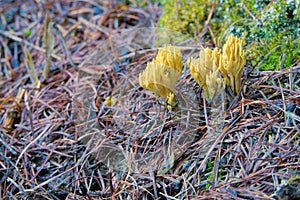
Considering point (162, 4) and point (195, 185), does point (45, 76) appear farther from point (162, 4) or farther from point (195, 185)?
point (195, 185)

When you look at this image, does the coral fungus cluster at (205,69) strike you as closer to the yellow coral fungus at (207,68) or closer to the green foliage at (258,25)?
the yellow coral fungus at (207,68)

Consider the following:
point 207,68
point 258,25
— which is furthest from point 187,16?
point 207,68

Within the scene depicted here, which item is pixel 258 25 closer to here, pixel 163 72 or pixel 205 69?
pixel 205 69

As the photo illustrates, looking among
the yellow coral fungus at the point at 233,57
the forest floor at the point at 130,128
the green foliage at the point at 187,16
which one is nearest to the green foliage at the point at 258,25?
the green foliage at the point at 187,16

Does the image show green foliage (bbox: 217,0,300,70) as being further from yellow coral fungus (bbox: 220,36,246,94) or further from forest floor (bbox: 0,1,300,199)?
yellow coral fungus (bbox: 220,36,246,94)

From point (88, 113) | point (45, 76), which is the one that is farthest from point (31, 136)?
point (45, 76)

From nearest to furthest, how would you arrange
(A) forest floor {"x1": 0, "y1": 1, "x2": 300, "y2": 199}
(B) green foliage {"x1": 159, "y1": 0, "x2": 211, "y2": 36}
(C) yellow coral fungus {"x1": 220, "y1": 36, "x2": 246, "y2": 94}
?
1. (A) forest floor {"x1": 0, "y1": 1, "x2": 300, "y2": 199}
2. (C) yellow coral fungus {"x1": 220, "y1": 36, "x2": 246, "y2": 94}
3. (B) green foliage {"x1": 159, "y1": 0, "x2": 211, "y2": 36}

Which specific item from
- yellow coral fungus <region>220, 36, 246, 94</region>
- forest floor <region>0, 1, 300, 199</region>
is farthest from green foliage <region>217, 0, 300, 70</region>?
yellow coral fungus <region>220, 36, 246, 94</region>
